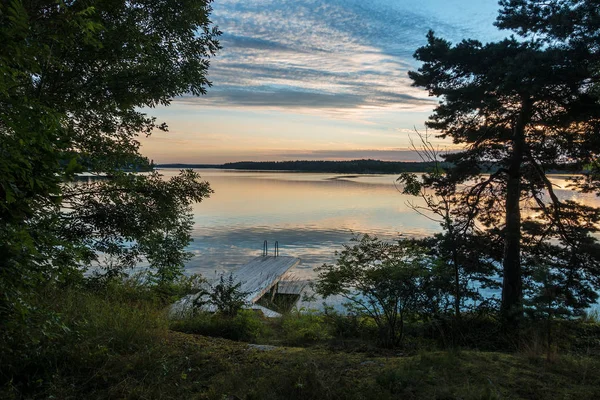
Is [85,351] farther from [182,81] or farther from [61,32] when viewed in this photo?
[182,81]

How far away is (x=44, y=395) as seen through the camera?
3449mm

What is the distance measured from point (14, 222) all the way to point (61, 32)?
6.24 ft

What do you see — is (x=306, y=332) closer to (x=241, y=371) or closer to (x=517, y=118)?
(x=241, y=371)

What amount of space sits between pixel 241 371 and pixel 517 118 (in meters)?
A: 9.49

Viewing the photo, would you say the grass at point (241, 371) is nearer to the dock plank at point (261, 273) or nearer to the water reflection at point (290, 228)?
the dock plank at point (261, 273)

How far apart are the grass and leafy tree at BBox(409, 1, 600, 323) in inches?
184

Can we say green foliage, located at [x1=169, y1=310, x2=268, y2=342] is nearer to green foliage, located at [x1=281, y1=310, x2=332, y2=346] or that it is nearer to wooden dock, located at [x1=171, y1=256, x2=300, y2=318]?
green foliage, located at [x1=281, y1=310, x2=332, y2=346]

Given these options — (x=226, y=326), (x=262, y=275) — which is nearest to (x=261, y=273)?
(x=262, y=275)

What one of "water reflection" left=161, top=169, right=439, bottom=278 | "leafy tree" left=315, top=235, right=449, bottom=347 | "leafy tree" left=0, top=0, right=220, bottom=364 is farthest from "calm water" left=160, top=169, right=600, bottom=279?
"leafy tree" left=315, top=235, right=449, bottom=347

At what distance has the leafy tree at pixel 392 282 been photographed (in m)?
5.57

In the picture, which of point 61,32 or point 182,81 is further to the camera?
point 182,81

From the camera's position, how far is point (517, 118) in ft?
33.1

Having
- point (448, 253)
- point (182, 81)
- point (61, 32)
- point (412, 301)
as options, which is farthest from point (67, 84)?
point (448, 253)

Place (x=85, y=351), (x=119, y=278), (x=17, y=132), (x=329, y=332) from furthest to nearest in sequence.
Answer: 1. (x=119, y=278)
2. (x=329, y=332)
3. (x=85, y=351)
4. (x=17, y=132)
